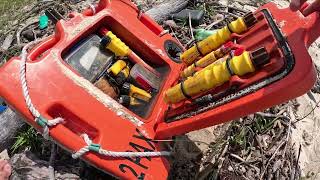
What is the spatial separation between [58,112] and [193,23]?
5.72 ft

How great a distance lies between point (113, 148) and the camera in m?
2.84

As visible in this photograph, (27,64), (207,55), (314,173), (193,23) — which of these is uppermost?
(27,64)

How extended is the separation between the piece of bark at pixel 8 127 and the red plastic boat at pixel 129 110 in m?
0.63

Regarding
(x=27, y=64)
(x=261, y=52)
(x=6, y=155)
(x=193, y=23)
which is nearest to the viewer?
(x=261, y=52)

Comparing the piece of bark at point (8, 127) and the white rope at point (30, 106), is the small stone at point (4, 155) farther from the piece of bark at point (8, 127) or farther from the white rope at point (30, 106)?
the white rope at point (30, 106)

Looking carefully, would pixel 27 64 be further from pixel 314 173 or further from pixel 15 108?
pixel 314 173

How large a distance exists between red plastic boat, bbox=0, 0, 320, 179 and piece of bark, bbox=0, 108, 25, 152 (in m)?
0.63

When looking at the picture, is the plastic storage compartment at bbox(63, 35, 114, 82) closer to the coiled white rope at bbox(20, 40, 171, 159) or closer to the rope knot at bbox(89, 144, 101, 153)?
the coiled white rope at bbox(20, 40, 171, 159)

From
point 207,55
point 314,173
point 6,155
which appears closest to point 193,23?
point 207,55

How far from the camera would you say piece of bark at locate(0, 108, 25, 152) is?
3379 mm

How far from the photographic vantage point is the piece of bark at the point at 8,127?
11.1 feet

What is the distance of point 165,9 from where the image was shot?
4270mm

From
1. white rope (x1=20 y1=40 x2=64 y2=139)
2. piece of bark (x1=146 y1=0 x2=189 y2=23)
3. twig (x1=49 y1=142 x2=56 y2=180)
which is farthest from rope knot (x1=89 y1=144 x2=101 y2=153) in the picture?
piece of bark (x1=146 y1=0 x2=189 y2=23)

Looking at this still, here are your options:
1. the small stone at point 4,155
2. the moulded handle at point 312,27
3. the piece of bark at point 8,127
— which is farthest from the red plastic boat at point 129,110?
the small stone at point 4,155
